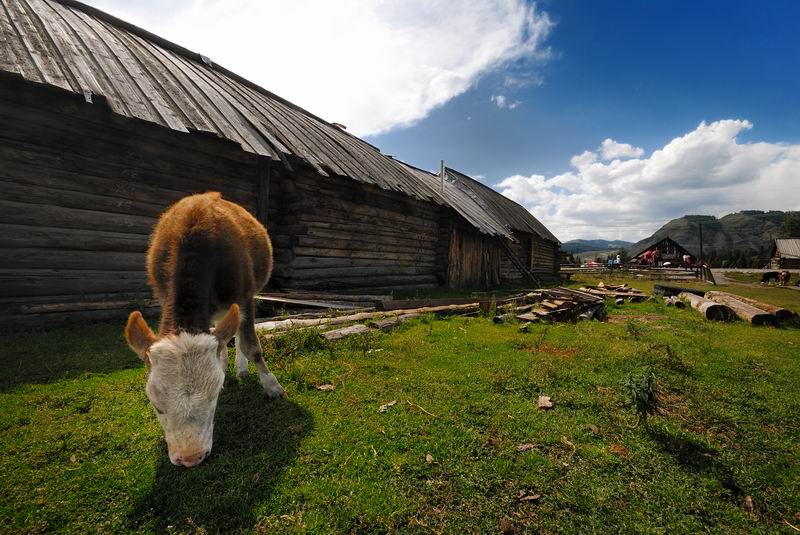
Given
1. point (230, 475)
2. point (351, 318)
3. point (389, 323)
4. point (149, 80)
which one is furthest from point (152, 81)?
point (230, 475)

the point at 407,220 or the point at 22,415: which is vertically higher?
the point at 407,220

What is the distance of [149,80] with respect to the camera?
24.5ft

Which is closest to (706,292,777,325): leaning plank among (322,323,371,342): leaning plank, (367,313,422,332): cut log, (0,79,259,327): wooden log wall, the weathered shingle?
(367,313,422,332): cut log

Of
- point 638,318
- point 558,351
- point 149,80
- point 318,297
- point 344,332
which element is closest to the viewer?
point 558,351

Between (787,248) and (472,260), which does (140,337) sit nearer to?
(472,260)

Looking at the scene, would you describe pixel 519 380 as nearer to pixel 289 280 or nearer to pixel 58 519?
pixel 58 519

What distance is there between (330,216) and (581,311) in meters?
8.08

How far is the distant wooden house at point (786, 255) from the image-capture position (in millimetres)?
50562

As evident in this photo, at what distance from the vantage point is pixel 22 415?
115 inches

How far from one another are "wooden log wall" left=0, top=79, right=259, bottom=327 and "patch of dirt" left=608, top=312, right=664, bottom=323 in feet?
37.2

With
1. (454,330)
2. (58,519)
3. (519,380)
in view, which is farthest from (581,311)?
(58,519)

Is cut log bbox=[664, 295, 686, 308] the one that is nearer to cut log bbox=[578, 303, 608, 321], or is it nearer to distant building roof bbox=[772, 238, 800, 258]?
cut log bbox=[578, 303, 608, 321]

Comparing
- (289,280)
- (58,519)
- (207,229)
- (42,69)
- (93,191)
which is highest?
(42,69)

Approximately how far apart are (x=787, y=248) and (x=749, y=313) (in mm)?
76664
